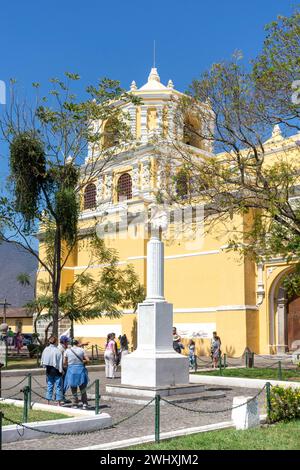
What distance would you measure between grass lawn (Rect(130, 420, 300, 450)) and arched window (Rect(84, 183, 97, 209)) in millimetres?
26180

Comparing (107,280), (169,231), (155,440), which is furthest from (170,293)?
(155,440)

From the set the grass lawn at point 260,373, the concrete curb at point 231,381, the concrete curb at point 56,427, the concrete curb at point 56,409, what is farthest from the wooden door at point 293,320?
the concrete curb at point 56,427

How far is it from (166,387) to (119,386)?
1083mm

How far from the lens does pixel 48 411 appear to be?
10.2 m

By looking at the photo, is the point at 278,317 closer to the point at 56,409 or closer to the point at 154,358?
the point at 154,358

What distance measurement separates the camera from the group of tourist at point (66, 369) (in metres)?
10.9

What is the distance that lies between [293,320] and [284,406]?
1648 centimetres

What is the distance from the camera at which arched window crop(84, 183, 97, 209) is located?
34.1 meters

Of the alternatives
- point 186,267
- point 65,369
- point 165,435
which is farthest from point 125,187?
point 165,435

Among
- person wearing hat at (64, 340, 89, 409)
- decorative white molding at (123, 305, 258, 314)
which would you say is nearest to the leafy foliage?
decorative white molding at (123, 305, 258, 314)

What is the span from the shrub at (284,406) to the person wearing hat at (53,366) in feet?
13.4

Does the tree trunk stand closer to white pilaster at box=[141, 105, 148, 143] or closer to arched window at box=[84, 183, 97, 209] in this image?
white pilaster at box=[141, 105, 148, 143]

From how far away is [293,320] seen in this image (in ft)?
83.7
